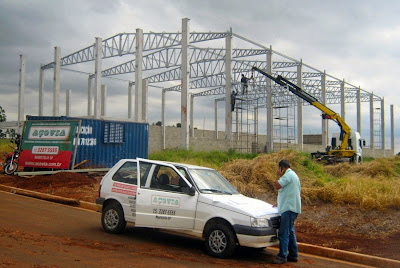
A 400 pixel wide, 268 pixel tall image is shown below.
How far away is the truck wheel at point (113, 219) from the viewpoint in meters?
8.22

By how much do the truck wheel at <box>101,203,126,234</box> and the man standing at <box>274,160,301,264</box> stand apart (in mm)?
3268

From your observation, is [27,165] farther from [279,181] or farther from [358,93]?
[358,93]

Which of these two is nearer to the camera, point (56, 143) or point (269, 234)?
point (269, 234)

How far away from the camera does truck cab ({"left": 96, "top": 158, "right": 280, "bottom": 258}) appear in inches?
266

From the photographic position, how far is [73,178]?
16.7m

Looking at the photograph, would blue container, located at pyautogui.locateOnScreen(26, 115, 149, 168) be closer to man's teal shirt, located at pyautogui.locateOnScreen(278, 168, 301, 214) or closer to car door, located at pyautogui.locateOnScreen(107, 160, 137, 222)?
car door, located at pyautogui.locateOnScreen(107, 160, 137, 222)

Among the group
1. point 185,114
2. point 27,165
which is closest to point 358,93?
point 185,114

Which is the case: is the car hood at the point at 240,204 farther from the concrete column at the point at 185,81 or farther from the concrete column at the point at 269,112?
the concrete column at the point at 269,112

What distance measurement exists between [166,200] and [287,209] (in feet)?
7.38

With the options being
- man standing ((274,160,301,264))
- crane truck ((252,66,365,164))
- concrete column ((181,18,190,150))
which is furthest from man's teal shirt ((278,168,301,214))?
crane truck ((252,66,365,164))

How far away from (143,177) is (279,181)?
273 centimetres

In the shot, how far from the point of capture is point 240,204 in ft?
23.2

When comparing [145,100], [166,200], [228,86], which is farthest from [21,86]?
[166,200]

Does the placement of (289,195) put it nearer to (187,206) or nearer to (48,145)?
(187,206)
